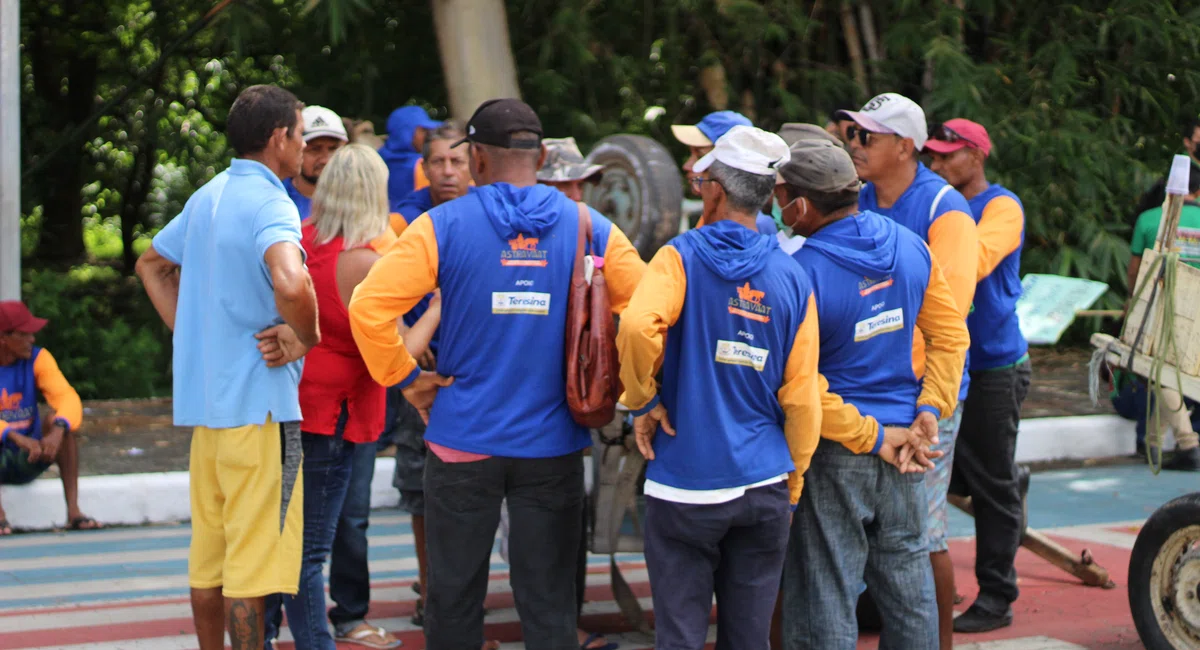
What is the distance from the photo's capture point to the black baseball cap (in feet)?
13.9

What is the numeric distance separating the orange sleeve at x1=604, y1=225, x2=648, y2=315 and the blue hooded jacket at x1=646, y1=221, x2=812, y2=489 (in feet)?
1.33

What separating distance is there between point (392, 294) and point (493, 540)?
0.77 metres

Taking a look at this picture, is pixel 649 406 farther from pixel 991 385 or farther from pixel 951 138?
pixel 951 138

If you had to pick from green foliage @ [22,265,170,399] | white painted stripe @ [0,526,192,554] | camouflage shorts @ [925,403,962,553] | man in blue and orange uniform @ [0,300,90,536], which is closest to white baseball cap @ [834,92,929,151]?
camouflage shorts @ [925,403,962,553]

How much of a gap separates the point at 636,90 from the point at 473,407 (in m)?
8.84

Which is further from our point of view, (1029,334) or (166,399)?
(166,399)

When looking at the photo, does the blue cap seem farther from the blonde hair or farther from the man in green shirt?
the man in green shirt

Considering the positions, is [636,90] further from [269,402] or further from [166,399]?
[269,402]

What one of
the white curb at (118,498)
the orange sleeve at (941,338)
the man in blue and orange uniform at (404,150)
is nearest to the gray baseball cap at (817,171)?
the orange sleeve at (941,338)

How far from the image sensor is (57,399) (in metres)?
7.77

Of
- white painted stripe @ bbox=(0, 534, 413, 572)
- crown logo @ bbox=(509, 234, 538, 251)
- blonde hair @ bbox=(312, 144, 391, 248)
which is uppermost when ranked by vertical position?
blonde hair @ bbox=(312, 144, 391, 248)

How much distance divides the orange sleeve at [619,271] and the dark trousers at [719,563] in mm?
652

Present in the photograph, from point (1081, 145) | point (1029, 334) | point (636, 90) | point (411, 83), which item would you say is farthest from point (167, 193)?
point (1029, 334)

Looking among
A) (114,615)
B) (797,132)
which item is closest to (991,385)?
(797,132)
